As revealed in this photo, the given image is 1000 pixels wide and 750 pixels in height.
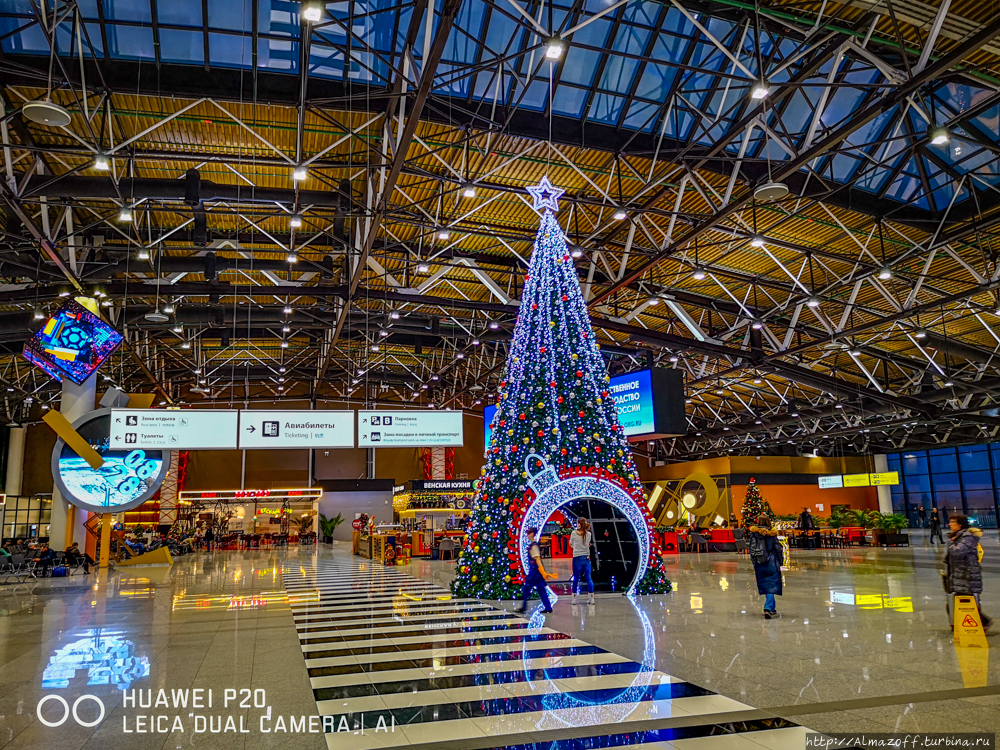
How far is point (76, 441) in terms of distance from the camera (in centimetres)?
1423

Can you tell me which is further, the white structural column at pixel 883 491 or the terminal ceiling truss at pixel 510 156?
the white structural column at pixel 883 491

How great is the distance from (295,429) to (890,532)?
24.6 metres

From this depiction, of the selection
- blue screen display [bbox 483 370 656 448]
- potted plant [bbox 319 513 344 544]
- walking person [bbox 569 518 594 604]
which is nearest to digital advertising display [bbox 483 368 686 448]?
blue screen display [bbox 483 370 656 448]

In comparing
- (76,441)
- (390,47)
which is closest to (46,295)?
(76,441)

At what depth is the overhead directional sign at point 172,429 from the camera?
11.0 m

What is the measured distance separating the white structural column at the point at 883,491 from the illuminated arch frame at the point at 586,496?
36328 mm

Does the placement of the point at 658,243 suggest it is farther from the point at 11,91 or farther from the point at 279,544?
the point at 279,544

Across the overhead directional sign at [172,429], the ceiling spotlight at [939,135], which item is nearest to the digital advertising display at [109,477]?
the overhead directional sign at [172,429]

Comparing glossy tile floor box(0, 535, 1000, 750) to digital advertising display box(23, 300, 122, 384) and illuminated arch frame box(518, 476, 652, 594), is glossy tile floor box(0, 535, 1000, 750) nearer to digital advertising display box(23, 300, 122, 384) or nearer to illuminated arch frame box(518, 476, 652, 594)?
illuminated arch frame box(518, 476, 652, 594)

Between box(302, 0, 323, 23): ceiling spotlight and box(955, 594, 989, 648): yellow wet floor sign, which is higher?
box(302, 0, 323, 23): ceiling spotlight

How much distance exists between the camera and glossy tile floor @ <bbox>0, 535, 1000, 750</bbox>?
414cm

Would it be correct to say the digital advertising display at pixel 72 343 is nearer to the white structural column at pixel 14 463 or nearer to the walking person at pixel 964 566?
the walking person at pixel 964 566

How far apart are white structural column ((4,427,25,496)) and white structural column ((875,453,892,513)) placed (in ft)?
159

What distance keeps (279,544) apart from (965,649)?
119ft
